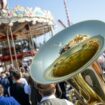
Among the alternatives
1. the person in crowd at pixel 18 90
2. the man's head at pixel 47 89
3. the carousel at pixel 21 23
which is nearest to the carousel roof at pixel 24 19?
the carousel at pixel 21 23

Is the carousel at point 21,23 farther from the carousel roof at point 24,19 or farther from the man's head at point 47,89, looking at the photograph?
the man's head at point 47,89

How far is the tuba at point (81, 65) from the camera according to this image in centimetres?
345

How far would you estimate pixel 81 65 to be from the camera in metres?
3.45

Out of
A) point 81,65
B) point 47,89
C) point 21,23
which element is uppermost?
point 81,65

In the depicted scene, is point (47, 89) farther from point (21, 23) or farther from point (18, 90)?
point (21, 23)

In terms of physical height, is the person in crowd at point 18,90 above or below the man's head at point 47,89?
below

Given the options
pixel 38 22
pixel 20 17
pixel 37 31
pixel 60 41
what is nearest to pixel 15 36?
pixel 37 31

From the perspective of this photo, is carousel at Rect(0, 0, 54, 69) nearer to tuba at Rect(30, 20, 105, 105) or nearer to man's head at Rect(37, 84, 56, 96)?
tuba at Rect(30, 20, 105, 105)

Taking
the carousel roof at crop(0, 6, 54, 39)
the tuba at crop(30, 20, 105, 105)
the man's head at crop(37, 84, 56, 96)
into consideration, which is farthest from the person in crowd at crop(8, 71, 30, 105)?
the carousel roof at crop(0, 6, 54, 39)

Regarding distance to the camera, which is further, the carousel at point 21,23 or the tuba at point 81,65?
the carousel at point 21,23

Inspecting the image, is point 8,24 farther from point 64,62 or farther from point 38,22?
point 64,62

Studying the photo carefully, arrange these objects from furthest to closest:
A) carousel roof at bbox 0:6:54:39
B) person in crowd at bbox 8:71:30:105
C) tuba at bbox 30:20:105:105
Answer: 1. carousel roof at bbox 0:6:54:39
2. person in crowd at bbox 8:71:30:105
3. tuba at bbox 30:20:105:105

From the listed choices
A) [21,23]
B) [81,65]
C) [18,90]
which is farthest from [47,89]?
[21,23]

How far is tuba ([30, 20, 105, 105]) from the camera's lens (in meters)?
3.45
